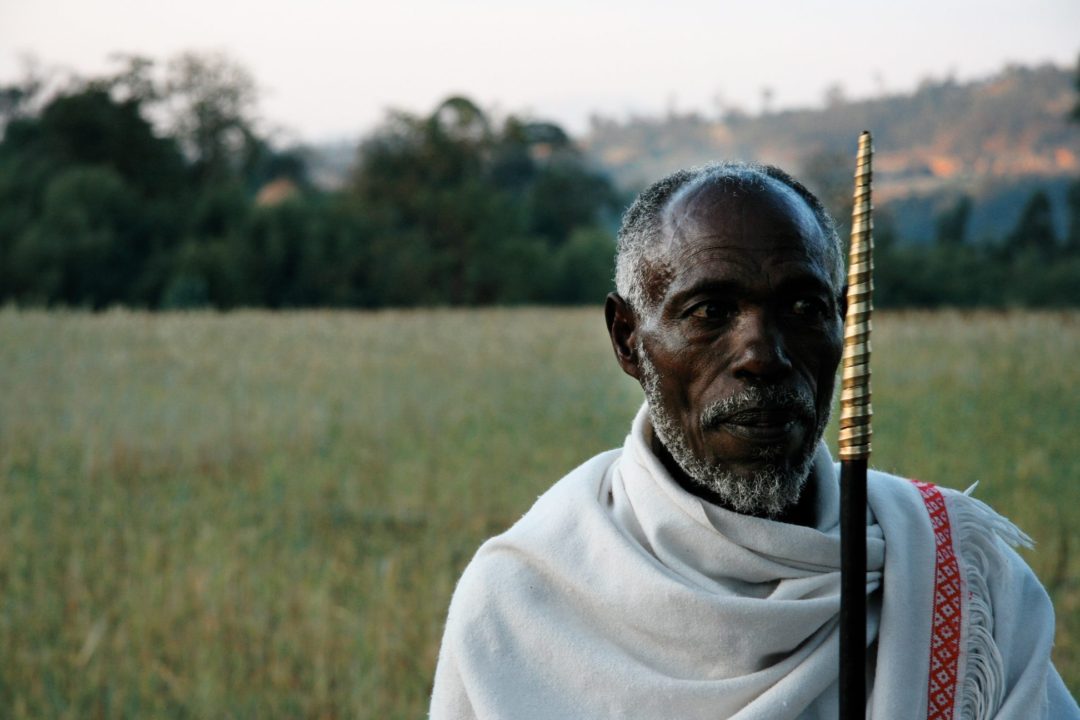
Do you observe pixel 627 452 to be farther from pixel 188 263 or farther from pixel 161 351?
pixel 188 263

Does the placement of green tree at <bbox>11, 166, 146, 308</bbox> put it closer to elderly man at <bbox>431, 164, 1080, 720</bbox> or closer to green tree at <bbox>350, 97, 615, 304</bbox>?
green tree at <bbox>350, 97, 615, 304</bbox>

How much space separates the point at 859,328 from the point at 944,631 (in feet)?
2.48

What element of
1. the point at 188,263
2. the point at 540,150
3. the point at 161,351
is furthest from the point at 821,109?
the point at 161,351

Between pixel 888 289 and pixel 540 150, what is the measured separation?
1241 inches

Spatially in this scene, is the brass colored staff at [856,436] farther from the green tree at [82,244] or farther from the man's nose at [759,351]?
the green tree at [82,244]

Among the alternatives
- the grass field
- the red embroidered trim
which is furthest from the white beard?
the grass field

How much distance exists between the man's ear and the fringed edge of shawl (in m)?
0.64

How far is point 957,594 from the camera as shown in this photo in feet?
7.39

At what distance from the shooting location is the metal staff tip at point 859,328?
172 cm

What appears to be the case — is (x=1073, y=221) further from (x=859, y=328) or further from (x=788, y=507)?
(x=859, y=328)

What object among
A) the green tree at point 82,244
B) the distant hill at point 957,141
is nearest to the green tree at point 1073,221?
the distant hill at point 957,141

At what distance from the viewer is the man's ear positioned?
2.39 metres

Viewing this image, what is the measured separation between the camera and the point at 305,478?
946 cm

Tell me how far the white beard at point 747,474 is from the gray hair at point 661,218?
14 centimetres
